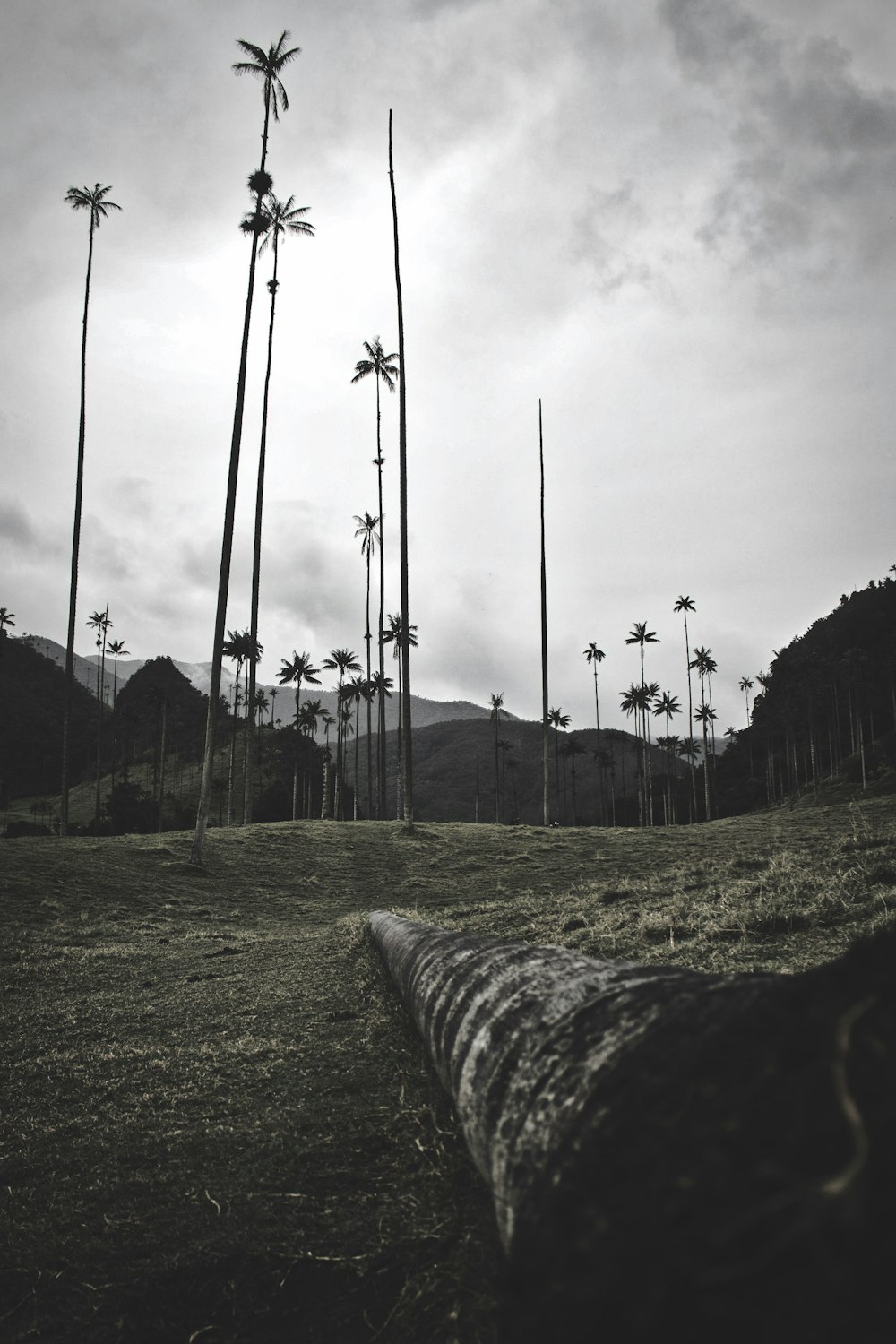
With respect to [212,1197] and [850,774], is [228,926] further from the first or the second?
[850,774]

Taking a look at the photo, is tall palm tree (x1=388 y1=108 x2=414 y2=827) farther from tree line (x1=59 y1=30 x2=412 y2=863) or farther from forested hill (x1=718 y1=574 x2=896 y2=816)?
forested hill (x1=718 y1=574 x2=896 y2=816)

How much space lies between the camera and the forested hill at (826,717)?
237 ft

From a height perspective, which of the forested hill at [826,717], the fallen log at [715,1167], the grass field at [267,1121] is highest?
the forested hill at [826,717]

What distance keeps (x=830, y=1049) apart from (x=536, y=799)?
125 metres

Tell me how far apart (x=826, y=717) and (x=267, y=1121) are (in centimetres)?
10035

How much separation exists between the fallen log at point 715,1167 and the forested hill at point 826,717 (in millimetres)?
65682

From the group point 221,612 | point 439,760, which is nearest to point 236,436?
point 221,612

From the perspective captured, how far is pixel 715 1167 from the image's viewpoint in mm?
846

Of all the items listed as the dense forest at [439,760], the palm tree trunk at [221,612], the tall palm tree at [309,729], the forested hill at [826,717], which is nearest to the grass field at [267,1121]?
the palm tree trunk at [221,612]

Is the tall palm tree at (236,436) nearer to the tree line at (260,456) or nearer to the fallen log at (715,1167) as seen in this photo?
the tree line at (260,456)

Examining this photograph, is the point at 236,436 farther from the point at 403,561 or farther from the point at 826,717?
the point at 826,717

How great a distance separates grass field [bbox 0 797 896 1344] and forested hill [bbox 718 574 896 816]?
60.7m

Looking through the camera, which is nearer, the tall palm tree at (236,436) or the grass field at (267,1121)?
the grass field at (267,1121)

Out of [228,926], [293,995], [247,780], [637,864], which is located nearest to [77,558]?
[247,780]
